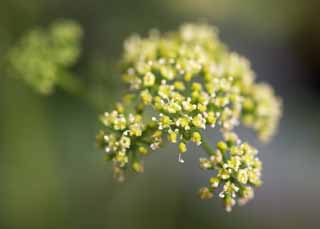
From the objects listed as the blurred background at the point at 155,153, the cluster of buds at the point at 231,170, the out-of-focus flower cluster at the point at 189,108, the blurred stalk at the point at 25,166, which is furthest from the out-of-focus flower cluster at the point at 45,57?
the cluster of buds at the point at 231,170

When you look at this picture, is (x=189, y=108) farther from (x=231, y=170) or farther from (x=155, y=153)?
(x=155, y=153)

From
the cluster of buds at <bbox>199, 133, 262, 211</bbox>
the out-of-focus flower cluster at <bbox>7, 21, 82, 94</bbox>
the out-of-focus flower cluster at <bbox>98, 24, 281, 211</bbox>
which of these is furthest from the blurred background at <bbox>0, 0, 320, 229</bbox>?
the cluster of buds at <bbox>199, 133, 262, 211</bbox>

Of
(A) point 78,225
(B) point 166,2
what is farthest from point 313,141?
(A) point 78,225

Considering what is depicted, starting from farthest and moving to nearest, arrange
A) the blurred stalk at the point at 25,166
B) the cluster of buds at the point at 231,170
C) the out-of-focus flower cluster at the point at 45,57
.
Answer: the blurred stalk at the point at 25,166, the out-of-focus flower cluster at the point at 45,57, the cluster of buds at the point at 231,170

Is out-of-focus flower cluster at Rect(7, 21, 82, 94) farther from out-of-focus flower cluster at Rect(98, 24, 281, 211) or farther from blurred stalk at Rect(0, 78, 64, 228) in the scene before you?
blurred stalk at Rect(0, 78, 64, 228)

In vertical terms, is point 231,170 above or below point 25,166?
below

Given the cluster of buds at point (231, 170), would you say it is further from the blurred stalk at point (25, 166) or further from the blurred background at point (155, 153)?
the blurred stalk at point (25, 166)

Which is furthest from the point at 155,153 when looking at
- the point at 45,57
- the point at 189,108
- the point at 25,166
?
the point at 189,108
